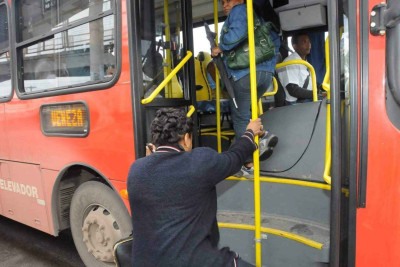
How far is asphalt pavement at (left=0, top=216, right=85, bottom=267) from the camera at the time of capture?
3.50m

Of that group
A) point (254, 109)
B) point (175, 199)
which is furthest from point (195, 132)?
point (175, 199)

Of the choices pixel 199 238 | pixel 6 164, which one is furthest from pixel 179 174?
pixel 6 164

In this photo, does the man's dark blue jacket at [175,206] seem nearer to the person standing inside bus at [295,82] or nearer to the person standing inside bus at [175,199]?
the person standing inside bus at [175,199]

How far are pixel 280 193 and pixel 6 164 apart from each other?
2761mm

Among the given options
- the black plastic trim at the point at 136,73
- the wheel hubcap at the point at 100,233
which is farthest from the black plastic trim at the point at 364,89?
the wheel hubcap at the point at 100,233

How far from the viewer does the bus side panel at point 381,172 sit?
1554 mm

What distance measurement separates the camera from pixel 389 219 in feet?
5.17

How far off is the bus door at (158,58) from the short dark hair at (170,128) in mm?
658

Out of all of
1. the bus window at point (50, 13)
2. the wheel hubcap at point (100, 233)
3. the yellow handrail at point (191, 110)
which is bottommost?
the wheel hubcap at point (100, 233)

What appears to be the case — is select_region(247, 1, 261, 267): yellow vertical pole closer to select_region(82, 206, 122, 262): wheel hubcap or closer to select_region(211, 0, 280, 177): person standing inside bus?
select_region(211, 0, 280, 177): person standing inside bus

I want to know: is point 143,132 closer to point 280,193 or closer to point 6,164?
point 280,193

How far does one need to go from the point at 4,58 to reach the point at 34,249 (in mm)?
2013

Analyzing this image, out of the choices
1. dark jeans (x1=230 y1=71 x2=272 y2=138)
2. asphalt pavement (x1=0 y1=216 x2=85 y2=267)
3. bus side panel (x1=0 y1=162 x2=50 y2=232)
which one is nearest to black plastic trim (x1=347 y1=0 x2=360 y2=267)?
dark jeans (x1=230 y1=71 x2=272 y2=138)

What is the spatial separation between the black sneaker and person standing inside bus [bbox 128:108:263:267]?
79cm
